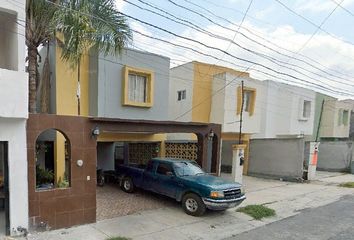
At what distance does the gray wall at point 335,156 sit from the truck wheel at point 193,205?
17736mm

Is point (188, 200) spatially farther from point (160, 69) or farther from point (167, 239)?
point (160, 69)

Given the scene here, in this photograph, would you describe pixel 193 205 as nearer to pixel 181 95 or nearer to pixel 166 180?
pixel 166 180

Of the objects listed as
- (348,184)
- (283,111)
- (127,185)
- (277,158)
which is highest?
(283,111)

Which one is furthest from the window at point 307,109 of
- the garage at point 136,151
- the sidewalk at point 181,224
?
the garage at point 136,151

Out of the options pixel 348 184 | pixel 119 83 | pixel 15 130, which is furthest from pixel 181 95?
pixel 15 130

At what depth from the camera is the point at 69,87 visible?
12281 mm

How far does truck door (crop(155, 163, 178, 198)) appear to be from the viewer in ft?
33.0

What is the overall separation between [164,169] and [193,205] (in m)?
1.76

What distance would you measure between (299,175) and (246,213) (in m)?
8.91

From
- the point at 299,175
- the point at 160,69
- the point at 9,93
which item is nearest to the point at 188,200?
the point at 9,93

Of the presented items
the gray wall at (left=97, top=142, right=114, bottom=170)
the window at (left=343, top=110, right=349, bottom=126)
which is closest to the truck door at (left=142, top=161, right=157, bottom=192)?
the gray wall at (left=97, top=142, right=114, bottom=170)

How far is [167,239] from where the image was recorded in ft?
24.3

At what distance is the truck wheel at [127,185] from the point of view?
39.6 feet

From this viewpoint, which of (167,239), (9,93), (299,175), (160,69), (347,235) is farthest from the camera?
(299,175)
